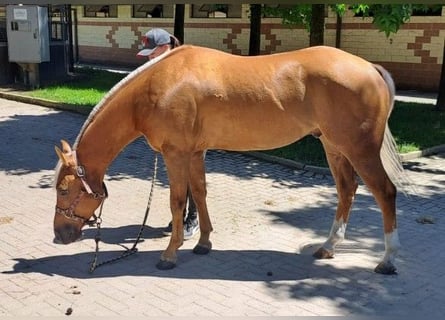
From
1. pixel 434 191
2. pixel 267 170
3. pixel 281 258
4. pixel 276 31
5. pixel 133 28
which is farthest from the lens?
pixel 133 28

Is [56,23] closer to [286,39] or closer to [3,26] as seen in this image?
[3,26]

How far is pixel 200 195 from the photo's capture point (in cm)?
459

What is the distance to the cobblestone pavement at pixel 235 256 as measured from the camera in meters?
3.68

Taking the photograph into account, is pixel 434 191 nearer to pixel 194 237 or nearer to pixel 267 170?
pixel 267 170

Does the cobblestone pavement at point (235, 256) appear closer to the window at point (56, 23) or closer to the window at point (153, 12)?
the window at point (56, 23)

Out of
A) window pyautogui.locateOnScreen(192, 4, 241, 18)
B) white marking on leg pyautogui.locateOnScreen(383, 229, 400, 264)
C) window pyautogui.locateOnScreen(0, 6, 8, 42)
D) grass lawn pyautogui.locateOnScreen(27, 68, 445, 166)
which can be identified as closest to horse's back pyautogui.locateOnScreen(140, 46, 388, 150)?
white marking on leg pyautogui.locateOnScreen(383, 229, 400, 264)

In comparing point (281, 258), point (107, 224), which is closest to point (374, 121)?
point (281, 258)

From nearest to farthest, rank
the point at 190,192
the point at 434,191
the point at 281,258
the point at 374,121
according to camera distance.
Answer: the point at 374,121
the point at 281,258
the point at 190,192
the point at 434,191

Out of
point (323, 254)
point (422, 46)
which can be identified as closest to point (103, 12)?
point (422, 46)

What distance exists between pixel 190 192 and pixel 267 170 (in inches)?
113

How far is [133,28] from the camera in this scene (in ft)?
74.1

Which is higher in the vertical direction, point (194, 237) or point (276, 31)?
point (276, 31)

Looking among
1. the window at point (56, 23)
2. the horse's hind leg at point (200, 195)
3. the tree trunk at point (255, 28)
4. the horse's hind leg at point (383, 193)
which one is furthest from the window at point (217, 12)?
the horse's hind leg at point (383, 193)

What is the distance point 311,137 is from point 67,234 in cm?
610
